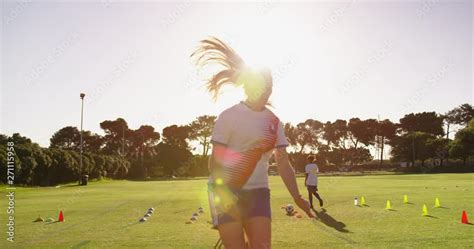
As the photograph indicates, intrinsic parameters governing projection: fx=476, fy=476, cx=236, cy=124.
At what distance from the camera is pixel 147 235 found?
499 inches

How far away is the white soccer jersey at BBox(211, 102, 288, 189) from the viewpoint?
15.0 ft

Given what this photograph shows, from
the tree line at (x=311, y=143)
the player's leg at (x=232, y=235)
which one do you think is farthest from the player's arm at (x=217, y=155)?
the tree line at (x=311, y=143)

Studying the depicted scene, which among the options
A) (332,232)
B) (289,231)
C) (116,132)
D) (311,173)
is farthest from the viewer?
(116,132)

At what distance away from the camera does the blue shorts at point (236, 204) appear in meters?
4.37

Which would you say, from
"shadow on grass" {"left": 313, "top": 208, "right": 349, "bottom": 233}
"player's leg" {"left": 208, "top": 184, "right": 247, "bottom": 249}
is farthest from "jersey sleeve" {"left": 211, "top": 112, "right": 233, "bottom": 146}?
"shadow on grass" {"left": 313, "top": 208, "right": 349, "bottom": 233}

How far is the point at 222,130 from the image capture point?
181 inches

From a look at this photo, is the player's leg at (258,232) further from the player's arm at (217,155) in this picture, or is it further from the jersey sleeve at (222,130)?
the jersey sleeve at (222,130)

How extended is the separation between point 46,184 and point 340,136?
355ft

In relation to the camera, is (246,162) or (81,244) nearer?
(246,162)

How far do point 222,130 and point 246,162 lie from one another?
39 cm

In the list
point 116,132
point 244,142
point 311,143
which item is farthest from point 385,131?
point 244,142

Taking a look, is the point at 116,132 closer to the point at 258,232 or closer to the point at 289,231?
the point at 289,231

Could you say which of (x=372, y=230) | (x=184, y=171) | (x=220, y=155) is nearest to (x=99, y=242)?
(x=372, y=230)

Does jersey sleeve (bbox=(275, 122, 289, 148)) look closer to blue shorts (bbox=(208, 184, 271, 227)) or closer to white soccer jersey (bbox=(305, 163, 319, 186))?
blue shorts (bbox=(208, 184, 271, 227))
